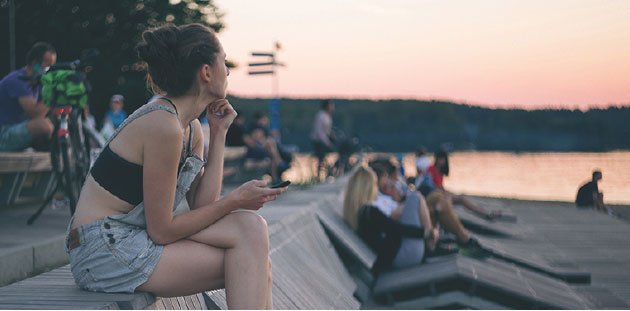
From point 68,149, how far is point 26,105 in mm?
845

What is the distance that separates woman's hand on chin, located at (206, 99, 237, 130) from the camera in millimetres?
4082

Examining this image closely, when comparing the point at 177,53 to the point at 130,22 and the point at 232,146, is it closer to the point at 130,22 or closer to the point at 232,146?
the point at 232,146

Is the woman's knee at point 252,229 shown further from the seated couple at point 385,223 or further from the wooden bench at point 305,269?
the seated couple at point 385,223

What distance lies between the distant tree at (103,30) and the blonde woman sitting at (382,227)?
52.7ft

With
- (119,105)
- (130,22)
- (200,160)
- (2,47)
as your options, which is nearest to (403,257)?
(200,160)

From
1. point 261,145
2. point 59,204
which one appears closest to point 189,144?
point 59,204

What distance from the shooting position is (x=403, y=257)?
9.45 m

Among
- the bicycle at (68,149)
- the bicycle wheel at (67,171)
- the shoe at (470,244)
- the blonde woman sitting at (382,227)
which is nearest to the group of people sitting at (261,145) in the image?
the shoe at (470,244)

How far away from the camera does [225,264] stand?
3.69m

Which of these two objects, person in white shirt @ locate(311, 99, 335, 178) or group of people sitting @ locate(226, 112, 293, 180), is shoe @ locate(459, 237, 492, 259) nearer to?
group of people sitting @ locate(226, 112, 293, 180)

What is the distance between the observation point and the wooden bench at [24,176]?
340 inches

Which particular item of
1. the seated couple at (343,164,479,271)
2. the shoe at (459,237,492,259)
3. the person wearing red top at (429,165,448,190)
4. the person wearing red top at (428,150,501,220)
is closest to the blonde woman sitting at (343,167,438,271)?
the seated couple at (343,164,479,271)

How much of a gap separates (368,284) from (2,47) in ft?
56.5

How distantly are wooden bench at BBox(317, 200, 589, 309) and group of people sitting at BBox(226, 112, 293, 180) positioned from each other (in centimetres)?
807
